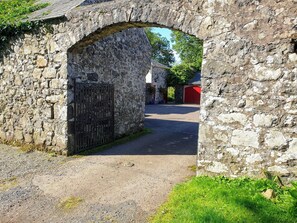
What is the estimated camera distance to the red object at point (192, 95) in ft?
99.6

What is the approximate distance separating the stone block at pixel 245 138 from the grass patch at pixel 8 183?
4068mm

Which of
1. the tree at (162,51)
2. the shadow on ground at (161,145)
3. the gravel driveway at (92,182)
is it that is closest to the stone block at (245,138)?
the gravel driveway at (92,182)

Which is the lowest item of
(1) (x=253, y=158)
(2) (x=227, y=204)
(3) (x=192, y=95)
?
(2) (x=227, y=204)

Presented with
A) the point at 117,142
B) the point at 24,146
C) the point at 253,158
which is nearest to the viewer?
the point at 253,158

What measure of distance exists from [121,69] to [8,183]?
4835mm

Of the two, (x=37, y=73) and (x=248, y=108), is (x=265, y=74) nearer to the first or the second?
(x=248, y=108)

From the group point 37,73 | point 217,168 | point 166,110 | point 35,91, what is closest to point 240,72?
point 217,168

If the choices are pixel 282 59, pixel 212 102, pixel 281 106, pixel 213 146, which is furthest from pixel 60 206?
pixel 282 59

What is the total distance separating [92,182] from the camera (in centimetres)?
468

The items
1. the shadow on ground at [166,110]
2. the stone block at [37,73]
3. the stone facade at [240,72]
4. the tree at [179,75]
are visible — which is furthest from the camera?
the tree at [179,75]

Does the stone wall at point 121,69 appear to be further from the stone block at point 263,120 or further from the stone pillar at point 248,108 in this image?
the stone block at point 263,120

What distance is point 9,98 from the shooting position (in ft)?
23.1

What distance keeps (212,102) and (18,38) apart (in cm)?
548

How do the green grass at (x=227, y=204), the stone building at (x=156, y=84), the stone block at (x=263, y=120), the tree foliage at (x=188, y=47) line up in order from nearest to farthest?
the green grass at (x=227, y=204)
the stone block at (x=263, y=120)
the stone building at (x=156, y=84)
the tree foliage at (x=188, y=47)
